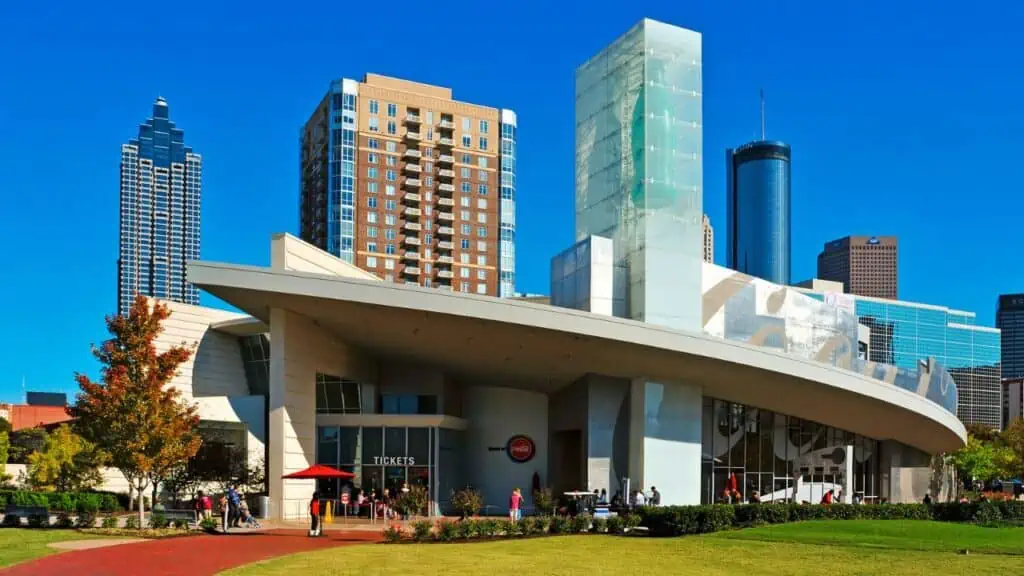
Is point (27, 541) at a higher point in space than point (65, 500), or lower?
higher

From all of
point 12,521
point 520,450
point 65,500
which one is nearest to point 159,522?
point 12,521

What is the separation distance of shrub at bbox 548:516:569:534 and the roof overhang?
8.50m

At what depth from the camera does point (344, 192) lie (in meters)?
128

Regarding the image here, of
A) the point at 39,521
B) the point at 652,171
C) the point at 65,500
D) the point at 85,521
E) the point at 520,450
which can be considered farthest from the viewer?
the point at 520,450

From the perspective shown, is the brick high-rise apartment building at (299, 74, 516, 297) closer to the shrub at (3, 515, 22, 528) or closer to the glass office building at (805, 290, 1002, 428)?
the glass office building at (805, 290, 1002, 428)

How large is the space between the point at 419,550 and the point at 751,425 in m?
27.6

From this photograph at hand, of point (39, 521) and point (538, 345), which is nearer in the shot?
point (39, 521)

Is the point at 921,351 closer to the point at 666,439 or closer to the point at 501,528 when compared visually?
the point at 666,439

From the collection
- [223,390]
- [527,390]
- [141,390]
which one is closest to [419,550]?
[141,390]

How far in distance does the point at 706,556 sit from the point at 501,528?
7.06 m

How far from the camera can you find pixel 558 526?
1232 inches

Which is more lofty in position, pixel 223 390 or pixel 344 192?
pixel 344 192

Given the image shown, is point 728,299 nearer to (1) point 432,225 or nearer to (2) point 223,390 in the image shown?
(2) point 223,390

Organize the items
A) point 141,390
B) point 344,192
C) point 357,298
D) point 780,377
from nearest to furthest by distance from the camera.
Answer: point 141,390, point 357,298, point 780,377, point 344,192
